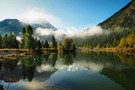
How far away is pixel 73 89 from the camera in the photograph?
29.2 meters

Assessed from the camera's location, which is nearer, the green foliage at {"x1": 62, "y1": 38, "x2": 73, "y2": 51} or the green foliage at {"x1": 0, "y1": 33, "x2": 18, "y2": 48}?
the green foliage at {"x1": 0, "y1": 33, "x2": 18, "y2": 48}

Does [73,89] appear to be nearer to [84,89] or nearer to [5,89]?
[84,89]

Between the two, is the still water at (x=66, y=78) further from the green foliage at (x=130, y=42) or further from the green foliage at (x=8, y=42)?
the green foliage at (x=130, y=42)

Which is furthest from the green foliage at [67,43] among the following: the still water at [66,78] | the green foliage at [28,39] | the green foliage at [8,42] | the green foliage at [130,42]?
the still water at [66,78]

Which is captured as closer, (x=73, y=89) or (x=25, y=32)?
(x=73, y=89)

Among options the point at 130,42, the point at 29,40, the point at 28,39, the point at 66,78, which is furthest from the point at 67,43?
Result: the point at 66,78

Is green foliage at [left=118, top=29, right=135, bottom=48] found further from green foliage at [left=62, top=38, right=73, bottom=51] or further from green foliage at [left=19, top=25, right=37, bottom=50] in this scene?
green foliage at [left=19, top=25, right=37, bottom=50]

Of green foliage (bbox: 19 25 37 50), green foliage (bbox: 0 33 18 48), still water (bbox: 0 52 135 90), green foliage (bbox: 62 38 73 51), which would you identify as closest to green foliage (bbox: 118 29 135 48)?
green foliage (bbox: 62 38 73 51)

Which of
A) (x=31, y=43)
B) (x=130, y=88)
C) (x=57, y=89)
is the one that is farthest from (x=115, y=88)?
(x=31, y=43)

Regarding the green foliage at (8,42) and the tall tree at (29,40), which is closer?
the tall tree at (29,40)

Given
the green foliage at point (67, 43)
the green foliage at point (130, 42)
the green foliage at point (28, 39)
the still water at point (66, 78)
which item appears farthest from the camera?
the green foliage at point (67, 43)

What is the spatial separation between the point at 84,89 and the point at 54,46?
14818 cm

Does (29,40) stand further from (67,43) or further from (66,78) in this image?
(66,78)

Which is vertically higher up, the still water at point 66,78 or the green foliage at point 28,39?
the green foliage at point 28,39
